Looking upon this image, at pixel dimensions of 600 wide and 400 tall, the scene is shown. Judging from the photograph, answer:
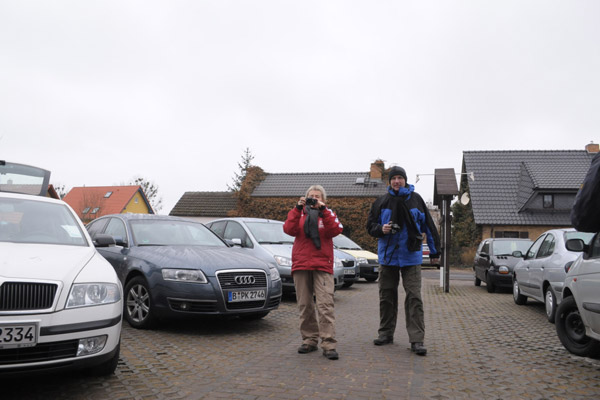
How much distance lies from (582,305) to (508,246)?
9.26 m

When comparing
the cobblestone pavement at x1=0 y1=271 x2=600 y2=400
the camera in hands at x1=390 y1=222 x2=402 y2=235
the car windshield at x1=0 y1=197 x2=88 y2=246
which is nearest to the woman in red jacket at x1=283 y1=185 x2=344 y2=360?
the cobblestone pavement at x1=0 y1=271 x2=600 y2=400

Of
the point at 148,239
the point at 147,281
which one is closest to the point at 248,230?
the point at 148,239

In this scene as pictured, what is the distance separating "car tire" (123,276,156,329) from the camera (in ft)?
19.9

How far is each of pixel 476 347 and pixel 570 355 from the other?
98 centimetres

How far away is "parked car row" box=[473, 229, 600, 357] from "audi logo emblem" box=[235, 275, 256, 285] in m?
3.64

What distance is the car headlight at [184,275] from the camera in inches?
233

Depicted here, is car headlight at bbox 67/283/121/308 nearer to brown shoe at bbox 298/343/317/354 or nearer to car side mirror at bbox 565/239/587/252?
brown shoe at bbox 298/343/317/354

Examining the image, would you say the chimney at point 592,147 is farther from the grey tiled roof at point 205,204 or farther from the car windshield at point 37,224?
the car windshield at point 37,224

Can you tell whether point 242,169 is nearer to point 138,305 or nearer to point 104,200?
point 104,200

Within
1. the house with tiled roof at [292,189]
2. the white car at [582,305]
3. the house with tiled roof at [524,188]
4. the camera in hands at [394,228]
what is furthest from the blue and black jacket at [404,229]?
the house with tiled roof at [292,189]

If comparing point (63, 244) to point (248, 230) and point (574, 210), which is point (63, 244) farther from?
point (248, 230)

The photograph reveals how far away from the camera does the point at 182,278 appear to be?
233 inches

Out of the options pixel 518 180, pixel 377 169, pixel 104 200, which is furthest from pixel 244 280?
pixel 104 200

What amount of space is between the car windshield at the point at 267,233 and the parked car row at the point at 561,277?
4774 millimetres
